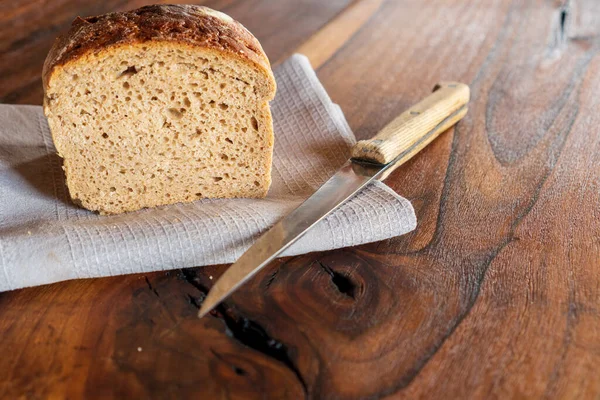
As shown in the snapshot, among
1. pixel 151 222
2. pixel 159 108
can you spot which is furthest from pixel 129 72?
pixel 151 222

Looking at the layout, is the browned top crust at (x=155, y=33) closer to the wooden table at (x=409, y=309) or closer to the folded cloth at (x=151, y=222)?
the folded cloth at (x=151, y=222)

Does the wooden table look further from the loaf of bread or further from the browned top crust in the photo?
the browned top crust

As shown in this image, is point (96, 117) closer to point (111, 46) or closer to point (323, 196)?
point (111, 46)

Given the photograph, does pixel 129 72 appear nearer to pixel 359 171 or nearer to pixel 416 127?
pixel 359 171

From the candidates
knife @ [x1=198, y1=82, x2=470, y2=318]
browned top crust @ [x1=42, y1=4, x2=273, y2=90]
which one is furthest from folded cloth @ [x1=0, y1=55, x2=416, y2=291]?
browned top crust @ [x1=42, y1=4, x2=273, y2=90]

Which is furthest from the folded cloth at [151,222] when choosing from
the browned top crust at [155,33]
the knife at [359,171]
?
the browned top crust at [155,33]

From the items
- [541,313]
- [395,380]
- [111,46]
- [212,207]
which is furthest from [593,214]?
[111,46]
